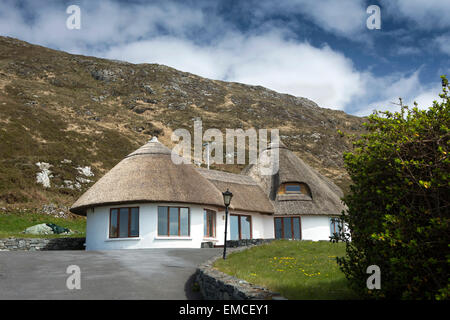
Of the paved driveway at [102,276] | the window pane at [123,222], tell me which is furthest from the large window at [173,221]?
the paved driveway at [102,276]

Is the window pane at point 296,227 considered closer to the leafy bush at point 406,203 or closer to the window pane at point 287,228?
the window pane at point 287,228

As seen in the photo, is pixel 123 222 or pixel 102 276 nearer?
pixel 102 276

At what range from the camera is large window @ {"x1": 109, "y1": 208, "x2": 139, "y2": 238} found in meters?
23.7

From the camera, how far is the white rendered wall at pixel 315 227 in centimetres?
2958

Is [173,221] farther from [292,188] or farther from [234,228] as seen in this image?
[292,188]

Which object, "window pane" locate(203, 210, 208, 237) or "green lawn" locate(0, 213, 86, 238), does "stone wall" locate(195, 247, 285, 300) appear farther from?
"green lawn" locate(0, 213, 86, 238)

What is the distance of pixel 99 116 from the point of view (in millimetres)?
75375

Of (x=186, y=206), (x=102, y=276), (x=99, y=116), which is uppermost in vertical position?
(x=99, y=116)

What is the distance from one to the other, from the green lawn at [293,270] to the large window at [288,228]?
33.8 ft

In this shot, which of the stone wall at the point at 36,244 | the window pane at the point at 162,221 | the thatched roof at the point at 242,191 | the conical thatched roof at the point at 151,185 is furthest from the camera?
the thatched roof at the point at 242,191

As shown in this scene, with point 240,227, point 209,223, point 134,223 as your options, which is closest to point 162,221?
point 134,223

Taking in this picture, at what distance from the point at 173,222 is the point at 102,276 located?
39.1ft

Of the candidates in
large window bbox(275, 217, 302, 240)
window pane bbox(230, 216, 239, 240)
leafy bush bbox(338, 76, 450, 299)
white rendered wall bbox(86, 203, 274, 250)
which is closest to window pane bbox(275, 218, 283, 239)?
large window bbox(275, 217, 302, 240)
